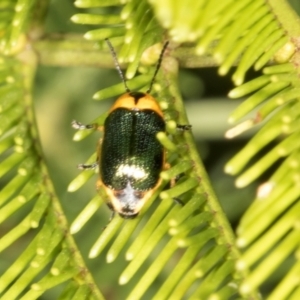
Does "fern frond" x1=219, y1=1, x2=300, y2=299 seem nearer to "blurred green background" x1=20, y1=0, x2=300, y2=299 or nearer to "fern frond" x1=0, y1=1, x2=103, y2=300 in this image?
"fern frond" x1=0, y1=1, x2=103, y2=300

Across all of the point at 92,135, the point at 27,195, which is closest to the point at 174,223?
the point at 27,195

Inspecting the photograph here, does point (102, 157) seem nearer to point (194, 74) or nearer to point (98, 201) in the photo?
point (98, 201)

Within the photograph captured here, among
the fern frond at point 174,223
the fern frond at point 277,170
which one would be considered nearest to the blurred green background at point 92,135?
the fern frond at point 174,223

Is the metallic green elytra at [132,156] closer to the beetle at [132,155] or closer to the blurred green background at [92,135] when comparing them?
the beetle at [132,155]

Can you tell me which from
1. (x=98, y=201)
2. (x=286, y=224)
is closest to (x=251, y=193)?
(x=98, y=201)

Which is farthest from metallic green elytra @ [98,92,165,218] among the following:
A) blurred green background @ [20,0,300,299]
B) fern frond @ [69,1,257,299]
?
blurred green background @ [20,0,300,299]
